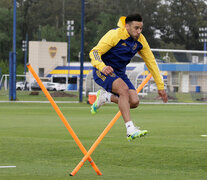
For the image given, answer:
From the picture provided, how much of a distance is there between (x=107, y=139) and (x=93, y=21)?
97314mm

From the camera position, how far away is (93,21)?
111 m

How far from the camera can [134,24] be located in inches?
348

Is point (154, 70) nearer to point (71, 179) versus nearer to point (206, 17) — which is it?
point (71, 179)

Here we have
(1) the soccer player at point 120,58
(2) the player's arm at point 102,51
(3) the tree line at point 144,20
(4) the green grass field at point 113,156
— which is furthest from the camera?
(3) the tree line at point 144,20

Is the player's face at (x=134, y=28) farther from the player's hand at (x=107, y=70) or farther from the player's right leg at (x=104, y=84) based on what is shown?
the player's hand at (x=107, y=70)

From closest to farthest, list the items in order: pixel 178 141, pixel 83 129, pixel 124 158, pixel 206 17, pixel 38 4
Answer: pixel 124 158 → pixel 178 141 → pixel 83 129 → pixel 206 17 → pixel 38 4

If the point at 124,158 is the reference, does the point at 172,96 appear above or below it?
below

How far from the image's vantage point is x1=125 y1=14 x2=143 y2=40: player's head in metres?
8.83

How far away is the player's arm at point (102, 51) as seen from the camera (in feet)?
27.5

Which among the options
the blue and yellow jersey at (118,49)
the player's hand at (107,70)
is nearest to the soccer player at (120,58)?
the blue and yellow jersey at (118,49)

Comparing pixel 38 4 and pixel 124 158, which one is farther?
pixel 38 4

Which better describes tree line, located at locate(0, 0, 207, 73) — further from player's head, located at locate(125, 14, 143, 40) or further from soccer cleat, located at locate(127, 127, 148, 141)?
soccer cleat, located at locate(127, 127, 148, 141)

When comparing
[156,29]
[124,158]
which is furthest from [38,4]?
[124,158]

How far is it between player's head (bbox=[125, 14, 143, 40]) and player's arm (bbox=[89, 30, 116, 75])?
24cm
